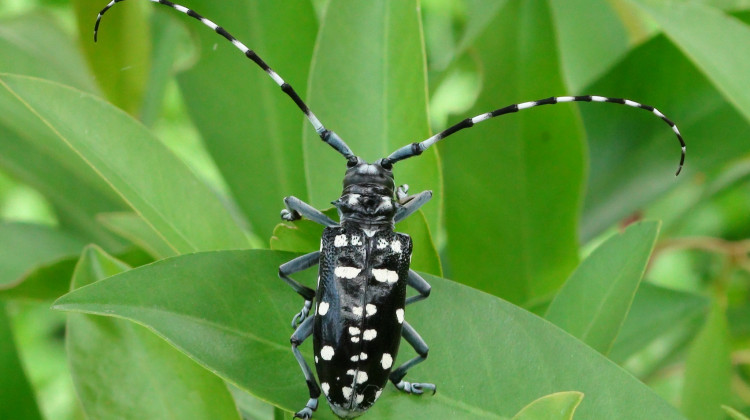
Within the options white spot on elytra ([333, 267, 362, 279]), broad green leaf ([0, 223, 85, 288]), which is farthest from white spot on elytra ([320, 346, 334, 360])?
broad green leaf ([0, 223, 85, 288])

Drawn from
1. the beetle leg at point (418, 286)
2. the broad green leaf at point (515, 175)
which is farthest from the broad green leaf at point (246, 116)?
the beetle leg at point (418, 286)

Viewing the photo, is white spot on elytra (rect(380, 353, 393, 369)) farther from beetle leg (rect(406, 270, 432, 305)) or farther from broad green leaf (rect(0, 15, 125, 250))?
broad green leaf (rect(0, 15, 125, 250))

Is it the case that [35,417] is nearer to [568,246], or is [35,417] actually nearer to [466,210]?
→ [466,210]

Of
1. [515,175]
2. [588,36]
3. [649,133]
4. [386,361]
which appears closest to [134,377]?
[386,361]

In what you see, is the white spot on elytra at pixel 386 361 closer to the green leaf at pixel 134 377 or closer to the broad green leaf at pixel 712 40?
the green leaf at pixel 134 377

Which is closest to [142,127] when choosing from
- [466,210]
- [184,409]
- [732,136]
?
[184,409]

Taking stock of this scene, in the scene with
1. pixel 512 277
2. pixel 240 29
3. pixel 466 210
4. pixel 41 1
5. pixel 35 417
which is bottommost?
pixel 35 417
